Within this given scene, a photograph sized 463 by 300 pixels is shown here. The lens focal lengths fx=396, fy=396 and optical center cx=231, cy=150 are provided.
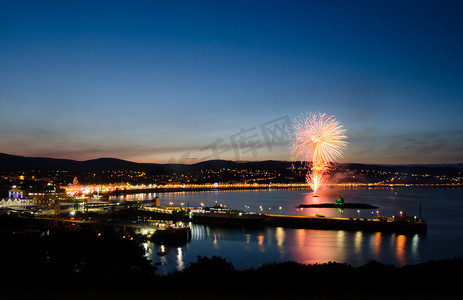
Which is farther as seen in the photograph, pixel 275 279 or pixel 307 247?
pixel 307 247

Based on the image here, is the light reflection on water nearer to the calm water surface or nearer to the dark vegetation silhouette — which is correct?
the calm water surface

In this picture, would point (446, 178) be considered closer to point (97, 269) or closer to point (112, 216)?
point (112, 216)

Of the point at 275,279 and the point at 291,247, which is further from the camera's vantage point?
the point at 291,247

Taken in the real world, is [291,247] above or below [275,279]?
below

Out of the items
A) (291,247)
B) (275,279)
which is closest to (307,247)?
(291,247)

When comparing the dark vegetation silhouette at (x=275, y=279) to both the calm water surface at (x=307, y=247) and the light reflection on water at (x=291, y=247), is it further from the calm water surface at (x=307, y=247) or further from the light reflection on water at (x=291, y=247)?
the light reflection on water at (x=291, y=247)

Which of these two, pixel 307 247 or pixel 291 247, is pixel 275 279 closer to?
pixel 291 247

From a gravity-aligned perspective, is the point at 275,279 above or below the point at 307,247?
above

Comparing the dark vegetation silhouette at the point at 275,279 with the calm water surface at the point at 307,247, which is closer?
the dark vegetation silhouette at the point at 275,279

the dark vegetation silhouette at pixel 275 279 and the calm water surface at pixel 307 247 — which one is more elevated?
the dark vegetation silhouette at pixel 275 279

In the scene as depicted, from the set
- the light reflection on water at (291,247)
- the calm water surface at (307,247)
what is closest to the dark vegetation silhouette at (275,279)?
the calm water surface at (307,247)

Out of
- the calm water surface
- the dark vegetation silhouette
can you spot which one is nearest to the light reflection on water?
the calm water surface
